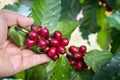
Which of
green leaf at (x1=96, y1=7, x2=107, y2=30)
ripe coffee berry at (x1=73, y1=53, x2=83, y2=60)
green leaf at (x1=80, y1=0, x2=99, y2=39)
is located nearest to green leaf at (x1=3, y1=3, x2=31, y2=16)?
ripe coffee berry at (x1=73, y1=53, x2=83, y2=60)

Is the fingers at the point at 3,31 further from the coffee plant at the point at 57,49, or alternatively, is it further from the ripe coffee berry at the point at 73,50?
the ripe coffee berry at the point at 73,50

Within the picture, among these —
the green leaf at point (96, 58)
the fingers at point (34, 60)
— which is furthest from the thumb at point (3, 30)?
the green leaf at point (96, 58)

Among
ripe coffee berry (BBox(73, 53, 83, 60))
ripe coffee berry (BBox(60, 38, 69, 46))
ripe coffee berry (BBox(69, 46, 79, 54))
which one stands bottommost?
ripe coffee berry (BBox(73, 53, 83, 60))

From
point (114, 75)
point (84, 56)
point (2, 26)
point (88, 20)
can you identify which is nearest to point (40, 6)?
point (2, 26)

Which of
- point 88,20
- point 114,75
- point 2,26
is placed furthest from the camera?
point 88,20

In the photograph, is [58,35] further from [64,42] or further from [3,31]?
[3,31]

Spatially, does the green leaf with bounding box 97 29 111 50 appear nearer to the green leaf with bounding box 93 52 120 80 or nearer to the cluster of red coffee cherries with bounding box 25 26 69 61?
the cluster of red coffee cherries with bounding box 25 26 69 61

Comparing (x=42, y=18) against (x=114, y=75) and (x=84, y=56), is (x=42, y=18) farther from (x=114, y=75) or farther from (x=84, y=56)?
(x=114, y=75)
